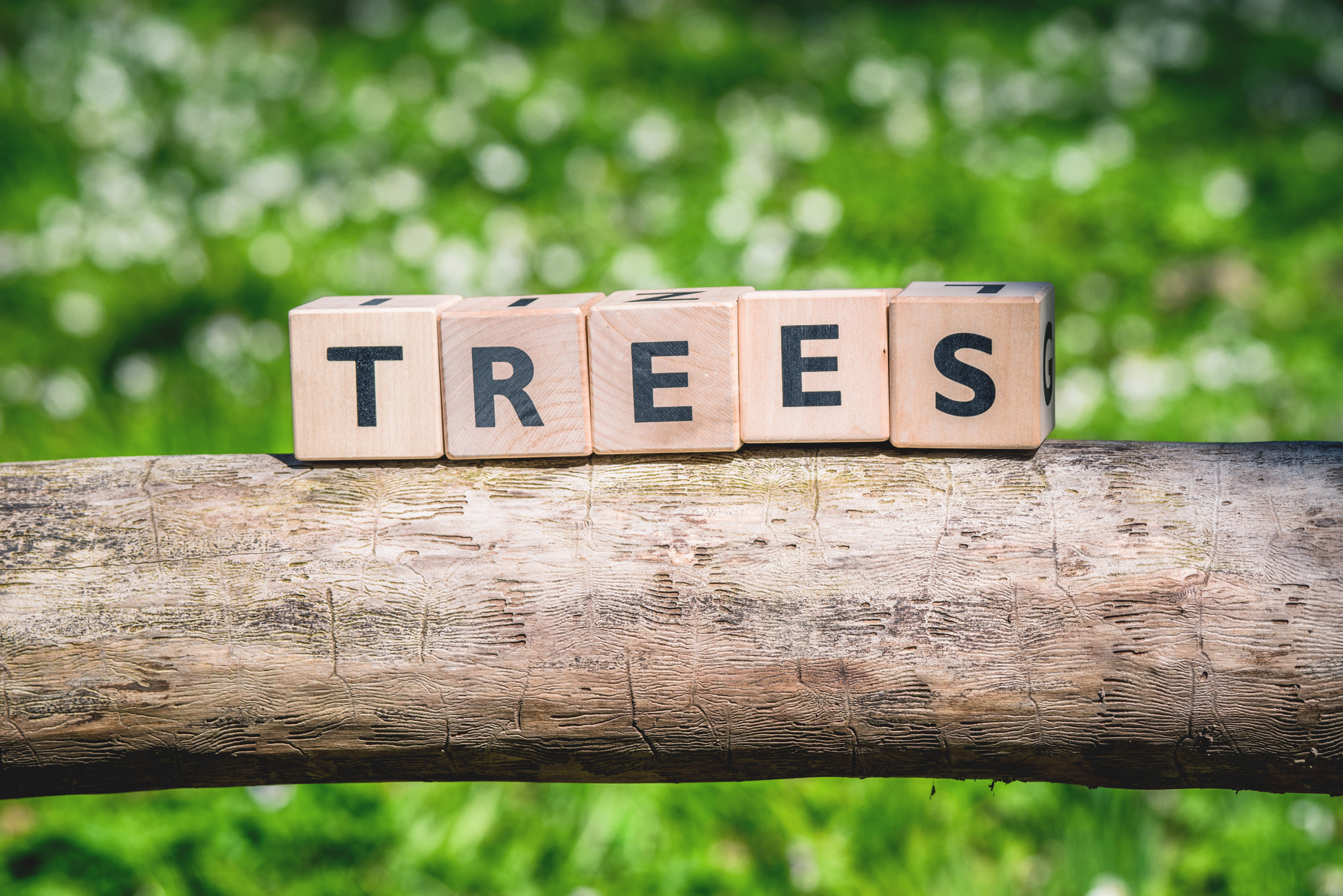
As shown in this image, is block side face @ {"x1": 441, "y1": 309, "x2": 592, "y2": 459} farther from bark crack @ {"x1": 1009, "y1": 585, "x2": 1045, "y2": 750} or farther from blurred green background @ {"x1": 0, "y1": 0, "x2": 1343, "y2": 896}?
blurred green background @ {"x1": 0, "y1": 0, "x2": 1343, "y2": 896}

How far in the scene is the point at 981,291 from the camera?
104cm

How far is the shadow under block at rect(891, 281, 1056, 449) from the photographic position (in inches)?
39.0

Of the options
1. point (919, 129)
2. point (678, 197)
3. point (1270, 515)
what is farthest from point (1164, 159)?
point (1270, 515)

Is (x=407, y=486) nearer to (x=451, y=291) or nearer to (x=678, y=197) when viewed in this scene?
(x=451, y=291)

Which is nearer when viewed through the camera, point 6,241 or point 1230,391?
point 1230,391

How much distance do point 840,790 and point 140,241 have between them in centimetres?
231

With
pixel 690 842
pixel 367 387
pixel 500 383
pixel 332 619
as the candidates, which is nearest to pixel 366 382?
pixel 367 387

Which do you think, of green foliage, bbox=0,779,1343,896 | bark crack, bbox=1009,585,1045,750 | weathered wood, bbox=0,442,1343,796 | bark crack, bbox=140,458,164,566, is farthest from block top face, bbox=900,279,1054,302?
green foliage, bbox=0,779,1343,896

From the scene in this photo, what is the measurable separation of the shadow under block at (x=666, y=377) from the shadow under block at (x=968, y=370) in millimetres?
170

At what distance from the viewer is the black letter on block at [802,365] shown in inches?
40.1

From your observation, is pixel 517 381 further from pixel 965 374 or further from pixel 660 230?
pixel 660 230

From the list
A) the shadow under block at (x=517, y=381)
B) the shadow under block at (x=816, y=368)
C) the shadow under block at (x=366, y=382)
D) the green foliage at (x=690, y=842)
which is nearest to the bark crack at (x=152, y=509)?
the shadow under block at (x=366, y=382)

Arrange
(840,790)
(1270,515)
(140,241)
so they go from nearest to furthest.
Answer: (1270,515), (840,790), (140,241)

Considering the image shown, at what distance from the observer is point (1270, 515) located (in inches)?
35.6
